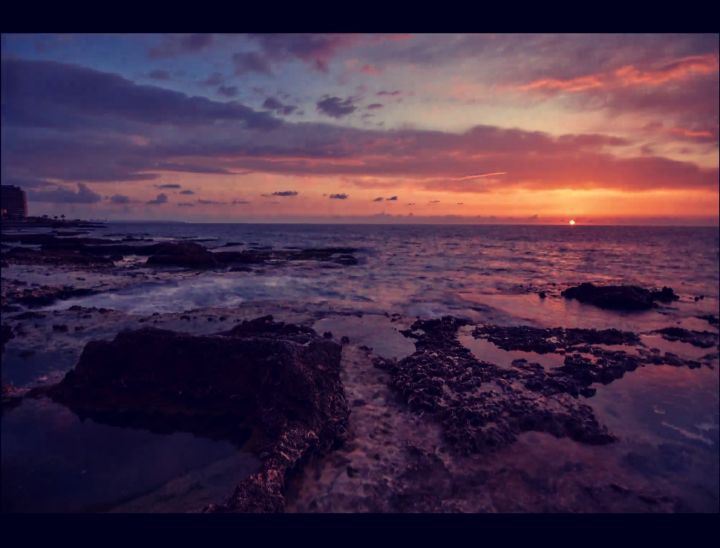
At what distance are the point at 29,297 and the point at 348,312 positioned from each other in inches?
710

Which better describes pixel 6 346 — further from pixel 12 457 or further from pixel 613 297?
pixel 613 297

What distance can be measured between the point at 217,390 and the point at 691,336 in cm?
2109

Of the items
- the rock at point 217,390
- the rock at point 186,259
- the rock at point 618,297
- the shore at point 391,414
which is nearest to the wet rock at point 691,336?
the shore at point 391,414

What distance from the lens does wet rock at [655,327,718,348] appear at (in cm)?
1806

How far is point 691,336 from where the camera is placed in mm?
19078

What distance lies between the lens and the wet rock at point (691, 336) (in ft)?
59.3

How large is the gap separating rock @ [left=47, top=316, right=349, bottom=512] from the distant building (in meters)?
167

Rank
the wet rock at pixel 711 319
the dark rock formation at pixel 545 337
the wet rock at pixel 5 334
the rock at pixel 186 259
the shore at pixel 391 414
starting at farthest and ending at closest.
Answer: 1. the rock at pixel 186 259
2. the wet rock at pixel 711 319
3. the dark rock formation at pixel 545 337
4. the wet rock at pixel 5 334
5. the shore at pixel 391 414

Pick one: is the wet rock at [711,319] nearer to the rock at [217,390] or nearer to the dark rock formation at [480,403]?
the dark rock formation at [480,403]

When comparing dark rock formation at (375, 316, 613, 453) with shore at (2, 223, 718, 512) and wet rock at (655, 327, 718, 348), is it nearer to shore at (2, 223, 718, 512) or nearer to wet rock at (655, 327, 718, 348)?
shore at (2, 223, 718, 512)

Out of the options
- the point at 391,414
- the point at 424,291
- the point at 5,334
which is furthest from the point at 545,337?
the point at 5,334

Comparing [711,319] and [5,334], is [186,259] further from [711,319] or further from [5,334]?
[711,319]

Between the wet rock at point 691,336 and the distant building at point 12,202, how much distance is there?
176 metres
